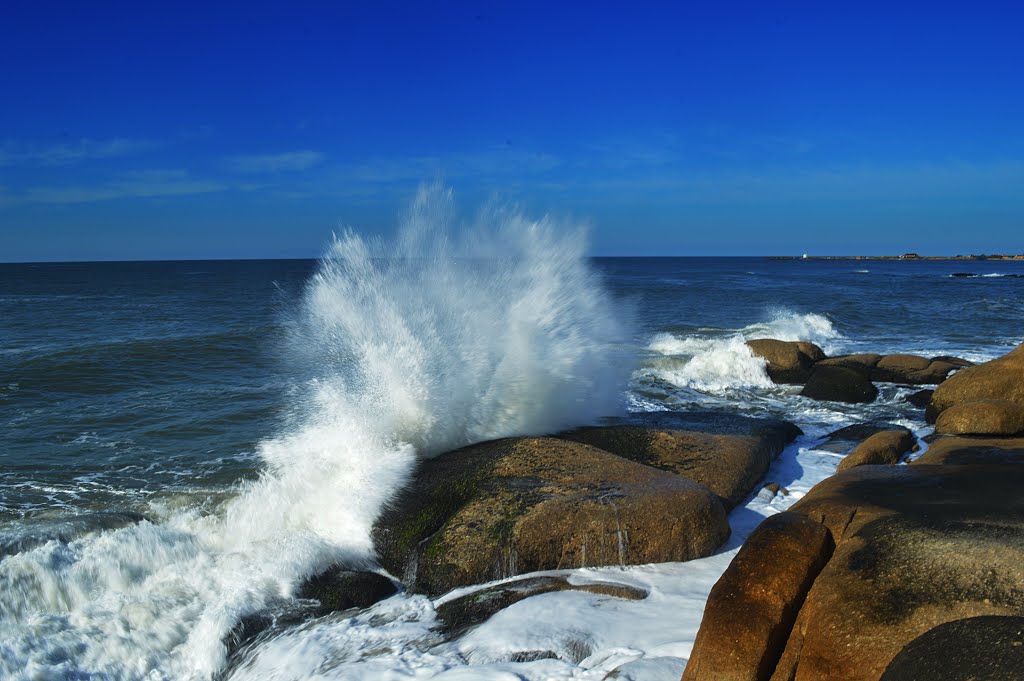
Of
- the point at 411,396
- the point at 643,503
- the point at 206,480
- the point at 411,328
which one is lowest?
the point at 206,480

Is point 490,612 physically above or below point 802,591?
below

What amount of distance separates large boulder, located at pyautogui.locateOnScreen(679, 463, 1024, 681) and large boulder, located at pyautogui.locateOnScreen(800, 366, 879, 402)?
8638 millimetres

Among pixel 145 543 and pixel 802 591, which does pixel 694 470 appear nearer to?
pixel 802 591

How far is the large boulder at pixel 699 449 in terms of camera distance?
647 centimetres

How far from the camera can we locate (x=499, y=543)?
5113 millimetres

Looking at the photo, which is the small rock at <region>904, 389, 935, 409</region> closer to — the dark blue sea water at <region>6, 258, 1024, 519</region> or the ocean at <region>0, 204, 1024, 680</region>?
the ocean at <region>0, 204, 1024, 680</region>

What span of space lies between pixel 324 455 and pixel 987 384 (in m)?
8.97

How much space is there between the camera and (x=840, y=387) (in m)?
12.4

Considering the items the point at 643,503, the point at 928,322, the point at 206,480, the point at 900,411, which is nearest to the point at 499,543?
the point at 643,503

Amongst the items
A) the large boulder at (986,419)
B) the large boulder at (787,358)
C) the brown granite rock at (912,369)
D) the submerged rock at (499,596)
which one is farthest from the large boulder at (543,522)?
the brown granite rock at (912,369)

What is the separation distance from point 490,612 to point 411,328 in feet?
13.6

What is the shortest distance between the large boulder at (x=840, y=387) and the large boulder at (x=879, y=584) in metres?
8.64

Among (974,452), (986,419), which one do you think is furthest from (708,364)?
(974,452)

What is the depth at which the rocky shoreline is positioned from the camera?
9.69ft
